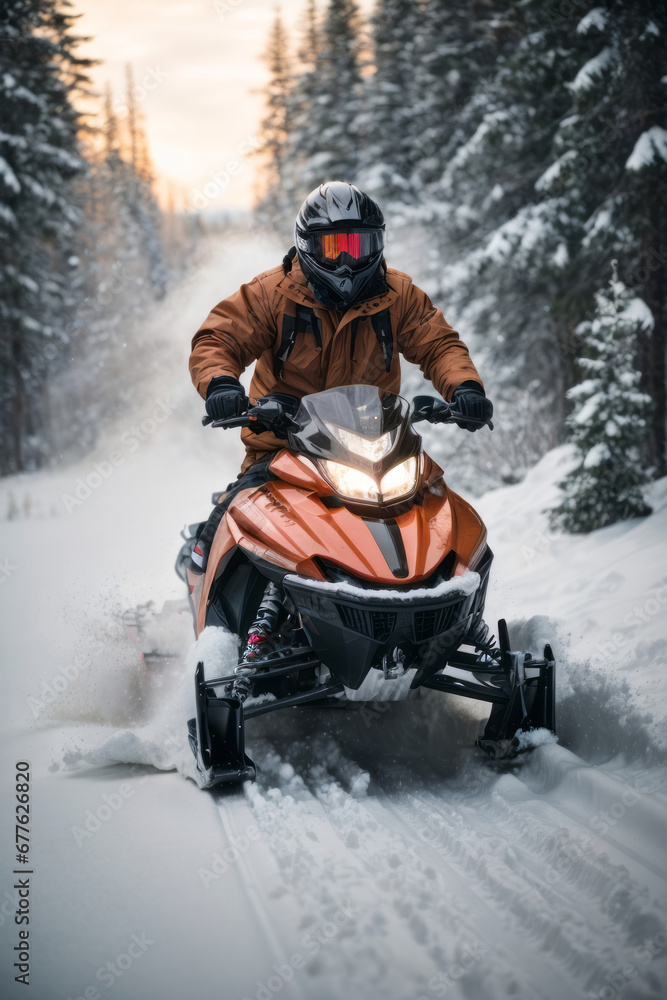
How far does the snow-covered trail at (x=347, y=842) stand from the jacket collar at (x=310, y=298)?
1.81 meters

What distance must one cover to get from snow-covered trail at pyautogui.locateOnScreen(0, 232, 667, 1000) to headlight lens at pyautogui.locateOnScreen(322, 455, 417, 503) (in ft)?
3.76

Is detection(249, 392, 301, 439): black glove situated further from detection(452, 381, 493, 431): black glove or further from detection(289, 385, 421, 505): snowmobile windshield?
detection(452, 381, 493, 431): black glove

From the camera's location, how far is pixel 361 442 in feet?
10.1

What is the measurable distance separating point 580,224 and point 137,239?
29.4 metres

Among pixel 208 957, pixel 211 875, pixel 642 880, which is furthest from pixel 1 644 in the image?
pixel 642 880

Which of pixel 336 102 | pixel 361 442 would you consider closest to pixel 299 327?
pixel 361 442

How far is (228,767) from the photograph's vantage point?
→ 293cm

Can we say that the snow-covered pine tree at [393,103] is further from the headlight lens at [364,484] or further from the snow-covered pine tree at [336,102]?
the headlight lens at [364,484]

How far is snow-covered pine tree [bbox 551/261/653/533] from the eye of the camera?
269 inches

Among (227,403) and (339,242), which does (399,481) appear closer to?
(227,403)

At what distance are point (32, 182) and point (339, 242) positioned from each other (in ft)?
57.1

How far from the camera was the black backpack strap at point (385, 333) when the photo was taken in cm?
364

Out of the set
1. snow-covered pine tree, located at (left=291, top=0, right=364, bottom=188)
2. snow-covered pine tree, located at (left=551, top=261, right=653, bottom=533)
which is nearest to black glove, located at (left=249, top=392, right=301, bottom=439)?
snow-covered pine tree, located at (left=551, top=261, right=653, bottom=533)

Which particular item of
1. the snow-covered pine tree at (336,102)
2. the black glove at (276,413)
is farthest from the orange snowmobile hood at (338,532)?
the snow-covered pine tree at (336,102)
